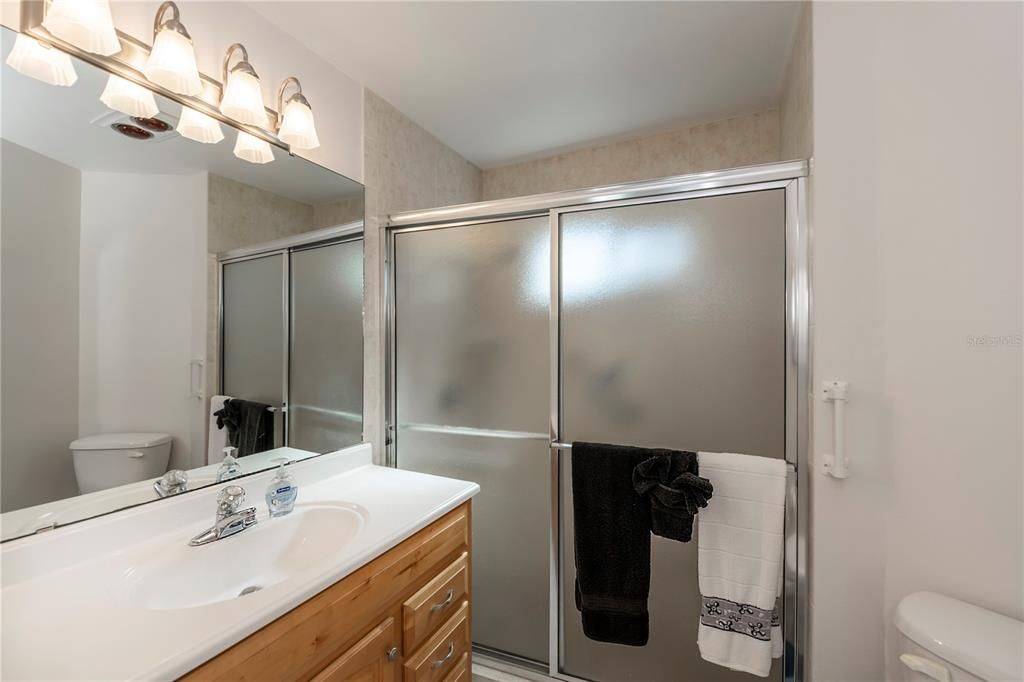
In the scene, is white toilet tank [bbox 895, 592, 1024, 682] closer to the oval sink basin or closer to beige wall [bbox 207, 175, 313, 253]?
the oval sink basin

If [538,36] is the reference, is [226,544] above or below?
below

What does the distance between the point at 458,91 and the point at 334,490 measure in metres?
1.70

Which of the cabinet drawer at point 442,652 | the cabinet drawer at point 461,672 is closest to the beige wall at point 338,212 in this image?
the cabinet drawer at point 442,652

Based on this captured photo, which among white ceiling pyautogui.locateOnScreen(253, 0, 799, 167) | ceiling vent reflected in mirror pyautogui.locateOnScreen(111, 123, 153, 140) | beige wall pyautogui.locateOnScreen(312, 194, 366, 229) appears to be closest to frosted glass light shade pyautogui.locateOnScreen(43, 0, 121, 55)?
ceiling vent reflected in mirror pyautogui.locateOnScreen(111, 123, 153, 140)

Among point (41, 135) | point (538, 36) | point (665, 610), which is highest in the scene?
point (538, 36)

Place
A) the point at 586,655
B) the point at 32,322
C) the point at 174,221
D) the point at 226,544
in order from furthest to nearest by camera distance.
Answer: the point at 586,655
the point at 174,221
the point at 226,544
the point at 32,322

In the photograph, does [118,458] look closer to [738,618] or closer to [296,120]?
[296,120]

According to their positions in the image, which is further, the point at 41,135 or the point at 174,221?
the point at 174,221

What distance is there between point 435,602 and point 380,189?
1613 mm

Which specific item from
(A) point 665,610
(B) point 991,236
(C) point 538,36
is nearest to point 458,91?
(C) point 538,36

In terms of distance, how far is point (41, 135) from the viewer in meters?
0.95

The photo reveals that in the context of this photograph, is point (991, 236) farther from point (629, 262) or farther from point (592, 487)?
point (592, 487)

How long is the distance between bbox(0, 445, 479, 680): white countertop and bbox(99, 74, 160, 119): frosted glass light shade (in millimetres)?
991

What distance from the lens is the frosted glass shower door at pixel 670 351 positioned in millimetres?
1387
